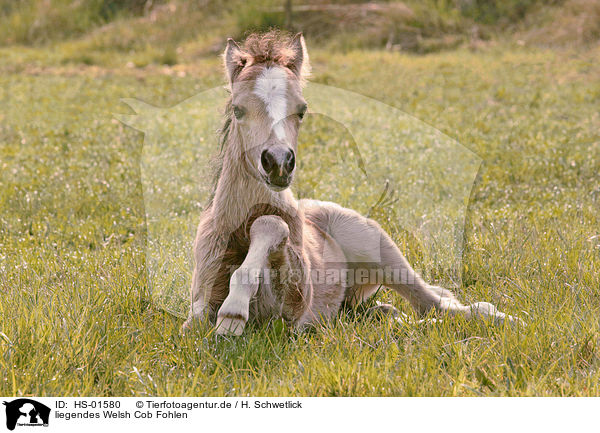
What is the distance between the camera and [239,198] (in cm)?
365

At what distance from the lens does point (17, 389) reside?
3.08 metres

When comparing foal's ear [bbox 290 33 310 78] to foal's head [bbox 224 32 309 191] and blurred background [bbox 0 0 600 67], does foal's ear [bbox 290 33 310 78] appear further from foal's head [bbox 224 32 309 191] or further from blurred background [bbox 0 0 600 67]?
blurred background [bbox 0 0 600 67]

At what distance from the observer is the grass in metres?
3.20

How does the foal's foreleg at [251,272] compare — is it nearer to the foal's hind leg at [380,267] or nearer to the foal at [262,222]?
the foal at [262,222]

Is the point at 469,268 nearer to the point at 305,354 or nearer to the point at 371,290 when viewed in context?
the point at 371,290

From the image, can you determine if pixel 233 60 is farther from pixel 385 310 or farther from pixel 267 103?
pixel 385 310

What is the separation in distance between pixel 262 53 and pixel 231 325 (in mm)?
1510

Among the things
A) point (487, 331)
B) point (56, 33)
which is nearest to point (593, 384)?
point (487, 331)

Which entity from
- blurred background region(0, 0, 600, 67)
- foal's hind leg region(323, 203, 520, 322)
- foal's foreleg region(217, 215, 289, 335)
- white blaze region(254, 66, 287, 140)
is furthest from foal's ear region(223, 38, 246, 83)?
blurred background region(0, 0, 600, 67)

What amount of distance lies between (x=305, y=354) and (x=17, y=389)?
1416 millimetres
